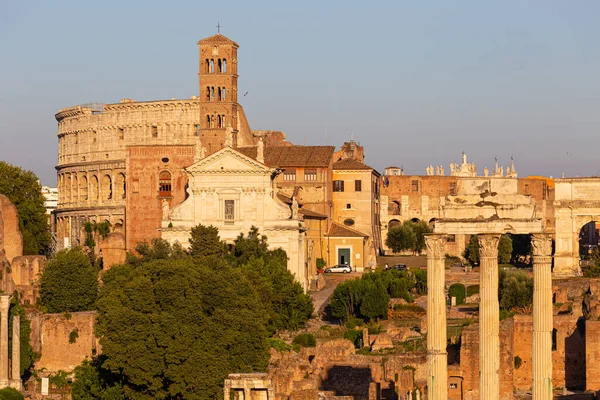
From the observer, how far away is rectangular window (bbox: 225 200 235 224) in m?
73.8

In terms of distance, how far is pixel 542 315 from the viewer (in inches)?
1233

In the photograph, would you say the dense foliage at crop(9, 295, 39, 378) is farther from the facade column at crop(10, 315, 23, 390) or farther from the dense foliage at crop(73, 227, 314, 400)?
Result: the dense foliage at crop(73, 227, 314, 400)

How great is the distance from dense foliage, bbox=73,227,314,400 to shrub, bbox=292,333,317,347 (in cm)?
384

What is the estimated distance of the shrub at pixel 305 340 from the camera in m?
54.8

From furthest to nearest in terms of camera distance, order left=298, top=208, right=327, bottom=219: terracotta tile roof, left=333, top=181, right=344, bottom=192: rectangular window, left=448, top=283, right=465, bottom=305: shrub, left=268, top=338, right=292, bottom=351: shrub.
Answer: left=333, top=181, right=344, bottom=192: rectangular window
left=298, top=208, right=327, bottom=219: terracotta tile roof
left=448, top=283, right=465, bottom=305: shrub
left=268, top=338, right=292, bottom=351: shrub

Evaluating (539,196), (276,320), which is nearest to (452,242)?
(539,196)

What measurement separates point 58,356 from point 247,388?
22.9m

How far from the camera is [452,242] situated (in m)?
101

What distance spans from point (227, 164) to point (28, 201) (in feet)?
34.1

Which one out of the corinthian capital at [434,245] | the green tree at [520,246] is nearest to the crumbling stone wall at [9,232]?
the green tree at [520,246]

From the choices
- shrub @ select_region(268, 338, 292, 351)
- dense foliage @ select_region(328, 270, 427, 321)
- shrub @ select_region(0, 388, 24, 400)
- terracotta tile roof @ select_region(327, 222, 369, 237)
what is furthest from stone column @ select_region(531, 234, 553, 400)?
terracotta tile roof @ select_region(327, 222, 369, 237)

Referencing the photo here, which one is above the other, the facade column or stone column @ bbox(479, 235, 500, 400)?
stone column @ bbox(479, 235, 500, 400)

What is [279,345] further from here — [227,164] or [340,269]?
[340,269]

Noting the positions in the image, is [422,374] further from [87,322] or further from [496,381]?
[87,322]
